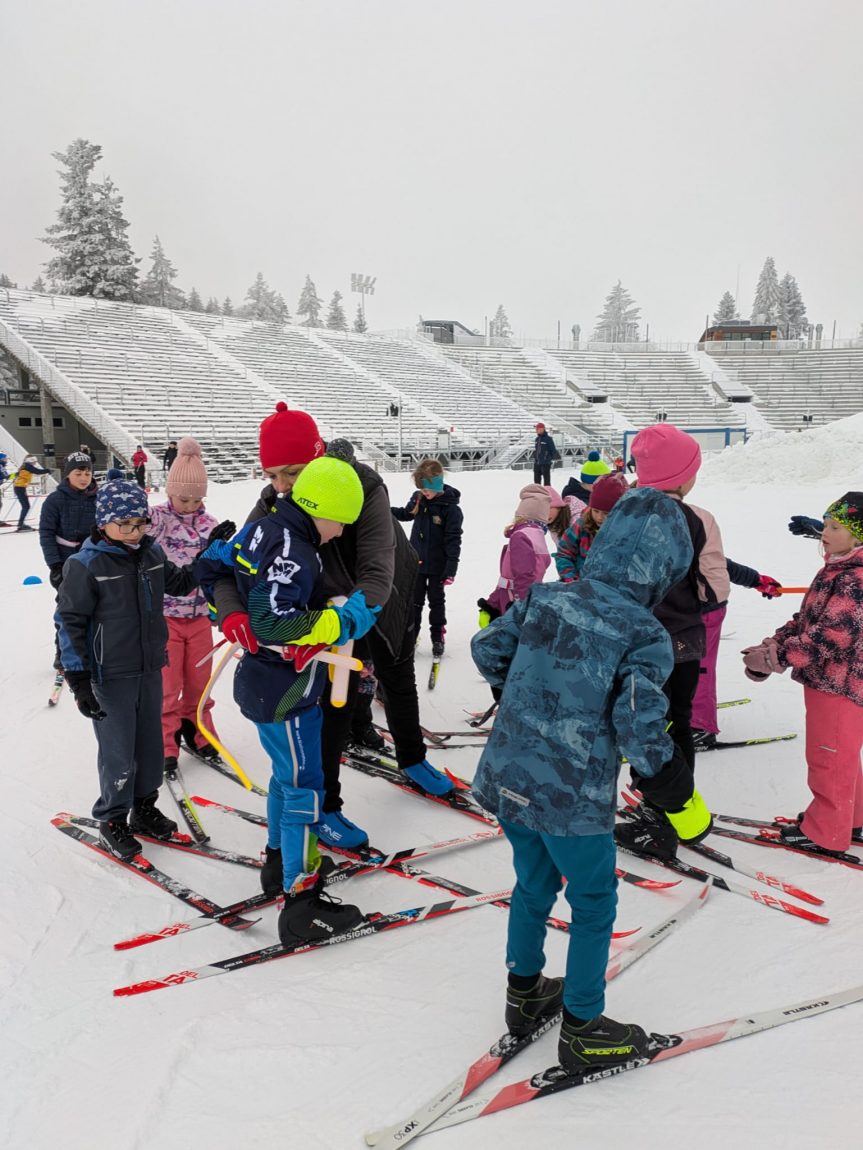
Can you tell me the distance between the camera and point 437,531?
20.3 feet

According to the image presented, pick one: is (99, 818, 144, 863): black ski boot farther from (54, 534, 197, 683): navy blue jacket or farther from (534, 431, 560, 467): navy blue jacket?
(534, 431, 560, 467): navy blue jacket

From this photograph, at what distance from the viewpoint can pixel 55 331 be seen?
30.4 meters

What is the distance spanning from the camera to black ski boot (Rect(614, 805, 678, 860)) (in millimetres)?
3258

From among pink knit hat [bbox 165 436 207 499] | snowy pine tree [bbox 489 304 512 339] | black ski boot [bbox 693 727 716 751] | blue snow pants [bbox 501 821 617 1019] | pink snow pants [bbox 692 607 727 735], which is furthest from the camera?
snowy pine tree [bbox 489 304 512 339]

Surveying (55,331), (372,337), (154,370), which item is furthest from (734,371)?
(55,331)

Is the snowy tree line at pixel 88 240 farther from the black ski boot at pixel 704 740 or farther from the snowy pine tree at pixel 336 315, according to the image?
the black ski boot at pixel 704 740

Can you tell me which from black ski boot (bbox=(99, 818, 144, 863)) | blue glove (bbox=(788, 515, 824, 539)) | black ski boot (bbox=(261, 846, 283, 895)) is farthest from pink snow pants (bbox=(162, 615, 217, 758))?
blue glove (bbox=(788, 515, 824, 539))

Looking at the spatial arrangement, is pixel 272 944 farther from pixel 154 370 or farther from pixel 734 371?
pixel 734 371

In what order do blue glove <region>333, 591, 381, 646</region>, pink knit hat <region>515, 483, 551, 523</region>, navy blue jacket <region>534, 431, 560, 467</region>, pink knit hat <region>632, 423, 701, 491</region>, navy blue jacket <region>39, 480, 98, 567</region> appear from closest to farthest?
blue glove <region>333, 591, 381, 646</region> < pink knit hat <region>632, 423, 701, 491</region> < pink knit hat <region>515, 483, 551, 523</region> < navy blue jacket <region>39, 480, 98, 567</region> < navy blue jacket <region>534, 431, 560, 467</region>

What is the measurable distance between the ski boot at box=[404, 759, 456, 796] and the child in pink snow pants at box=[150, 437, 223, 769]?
4.43ft

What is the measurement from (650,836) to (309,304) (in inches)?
3013

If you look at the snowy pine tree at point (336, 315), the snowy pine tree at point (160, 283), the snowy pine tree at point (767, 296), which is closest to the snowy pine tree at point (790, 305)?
the snowy pine tree at point (767, 296)

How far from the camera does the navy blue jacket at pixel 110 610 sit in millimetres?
3131

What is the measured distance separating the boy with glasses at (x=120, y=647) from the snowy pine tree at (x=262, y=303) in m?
66.3
